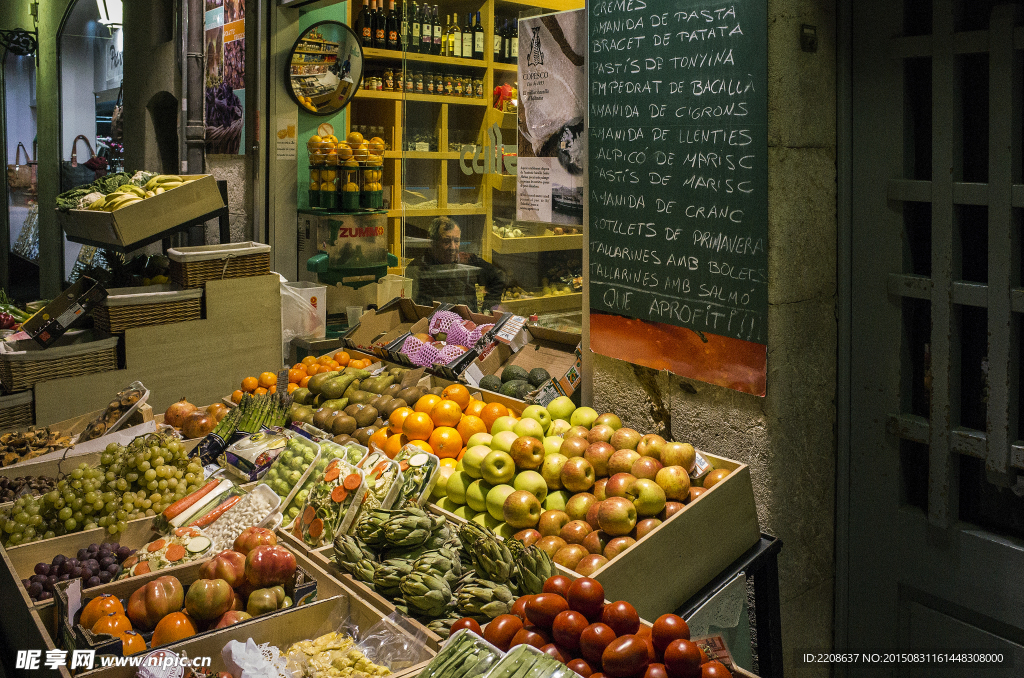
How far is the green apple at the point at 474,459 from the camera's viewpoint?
A: 2637 millimetres

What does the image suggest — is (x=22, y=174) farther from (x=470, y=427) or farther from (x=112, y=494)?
(x=470, y=427)

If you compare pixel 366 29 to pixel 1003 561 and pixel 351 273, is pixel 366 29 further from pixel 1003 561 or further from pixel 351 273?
pixel 1003 561

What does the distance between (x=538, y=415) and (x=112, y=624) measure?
1529 millimetres

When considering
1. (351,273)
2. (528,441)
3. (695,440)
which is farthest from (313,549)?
(351,273)

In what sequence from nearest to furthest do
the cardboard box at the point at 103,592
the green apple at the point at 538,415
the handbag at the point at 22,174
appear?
the cardboard box at the point at 103,592
the green apple at the point at 538,415
the handbag at the point at 22,174

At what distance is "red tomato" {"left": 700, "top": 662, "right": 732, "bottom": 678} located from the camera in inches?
58.5

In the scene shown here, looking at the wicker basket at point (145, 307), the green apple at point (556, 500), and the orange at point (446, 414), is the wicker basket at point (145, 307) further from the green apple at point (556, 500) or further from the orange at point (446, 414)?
the green apple at point (556, 500)

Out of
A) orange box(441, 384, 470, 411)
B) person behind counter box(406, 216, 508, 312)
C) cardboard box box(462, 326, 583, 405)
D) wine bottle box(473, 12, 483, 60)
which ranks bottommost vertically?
orange box(441, 384, 470, 411)

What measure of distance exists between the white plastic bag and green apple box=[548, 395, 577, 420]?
9.30 feet

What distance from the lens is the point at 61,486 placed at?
2.83 meters

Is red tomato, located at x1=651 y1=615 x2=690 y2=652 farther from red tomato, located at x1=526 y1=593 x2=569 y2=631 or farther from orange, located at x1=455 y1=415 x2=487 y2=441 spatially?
orange, located at x1=455 y1=415 x2=487 y2=441

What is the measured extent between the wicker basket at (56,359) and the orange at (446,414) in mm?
2184

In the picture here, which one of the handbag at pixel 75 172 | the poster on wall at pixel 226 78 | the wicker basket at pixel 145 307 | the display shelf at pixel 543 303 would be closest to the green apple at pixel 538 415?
the display shelf at pixel 543 303

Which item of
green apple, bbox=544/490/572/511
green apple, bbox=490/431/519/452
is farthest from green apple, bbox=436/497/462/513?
green apple, bbox=544/490/572/511
